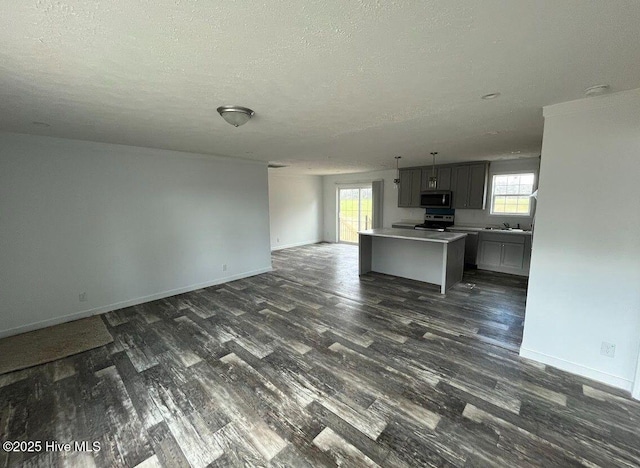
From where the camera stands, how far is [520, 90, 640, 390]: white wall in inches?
86.6

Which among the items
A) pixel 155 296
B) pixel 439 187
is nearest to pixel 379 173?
pixel 439 187

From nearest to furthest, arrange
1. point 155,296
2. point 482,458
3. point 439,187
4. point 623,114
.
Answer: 1. point 482,458
2. point 623,114
3. point 155,296
4. point 439,187

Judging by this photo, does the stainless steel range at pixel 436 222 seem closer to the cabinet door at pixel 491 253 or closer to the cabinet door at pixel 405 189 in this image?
the cabinet door at pixel 405 189

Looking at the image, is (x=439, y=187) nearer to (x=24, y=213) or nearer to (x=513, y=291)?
(x=513, y=291)

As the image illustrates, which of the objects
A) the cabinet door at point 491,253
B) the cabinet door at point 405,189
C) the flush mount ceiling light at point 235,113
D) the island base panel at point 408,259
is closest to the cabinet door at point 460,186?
the cabinet door at point 491,253

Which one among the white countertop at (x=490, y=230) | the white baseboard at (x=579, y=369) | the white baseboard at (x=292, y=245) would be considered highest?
the white countertop at (x=490, y=230)

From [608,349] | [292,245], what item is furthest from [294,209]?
[608,349]

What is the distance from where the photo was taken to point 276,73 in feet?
5.73

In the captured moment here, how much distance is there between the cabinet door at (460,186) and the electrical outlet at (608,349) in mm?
4385

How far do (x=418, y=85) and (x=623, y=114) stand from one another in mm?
1773

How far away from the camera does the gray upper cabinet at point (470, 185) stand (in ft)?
19.7

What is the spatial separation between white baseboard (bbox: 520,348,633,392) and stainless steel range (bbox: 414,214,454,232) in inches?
162

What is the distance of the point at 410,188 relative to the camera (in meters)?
7.20

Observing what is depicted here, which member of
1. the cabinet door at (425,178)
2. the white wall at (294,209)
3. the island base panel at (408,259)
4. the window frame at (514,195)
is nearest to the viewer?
the island base panel at (408,259)
